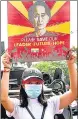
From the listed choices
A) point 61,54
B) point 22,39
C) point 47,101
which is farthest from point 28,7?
point 47,101

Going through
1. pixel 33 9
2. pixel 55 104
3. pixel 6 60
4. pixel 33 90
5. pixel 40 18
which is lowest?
pixel 55 104

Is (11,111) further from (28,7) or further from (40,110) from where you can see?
(28,7)

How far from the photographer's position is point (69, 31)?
3922 millimetres

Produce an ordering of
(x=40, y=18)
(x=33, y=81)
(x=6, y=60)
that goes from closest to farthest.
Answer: (x=6, y=60)
(x=33, y=81)
(x=40, y=18)

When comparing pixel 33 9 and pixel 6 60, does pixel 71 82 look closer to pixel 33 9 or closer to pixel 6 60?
pixel 6 60

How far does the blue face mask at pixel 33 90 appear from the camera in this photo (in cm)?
286

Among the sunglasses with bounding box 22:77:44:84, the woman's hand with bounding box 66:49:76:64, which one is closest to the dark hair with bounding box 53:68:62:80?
the sunglasses with bounding box 22:77:44:84

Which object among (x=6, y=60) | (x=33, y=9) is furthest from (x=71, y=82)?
(x=33, y=9)

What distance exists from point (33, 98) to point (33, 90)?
7cm

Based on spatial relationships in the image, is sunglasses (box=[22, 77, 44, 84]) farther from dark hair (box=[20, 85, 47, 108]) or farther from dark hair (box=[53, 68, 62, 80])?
dark hair (box=[53, 68, 62, 80])

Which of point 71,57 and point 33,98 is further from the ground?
point 71,57

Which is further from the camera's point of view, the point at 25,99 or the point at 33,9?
the point at 33,9

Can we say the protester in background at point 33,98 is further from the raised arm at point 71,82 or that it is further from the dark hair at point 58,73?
the dark hair at point 58,73

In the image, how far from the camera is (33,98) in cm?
286
